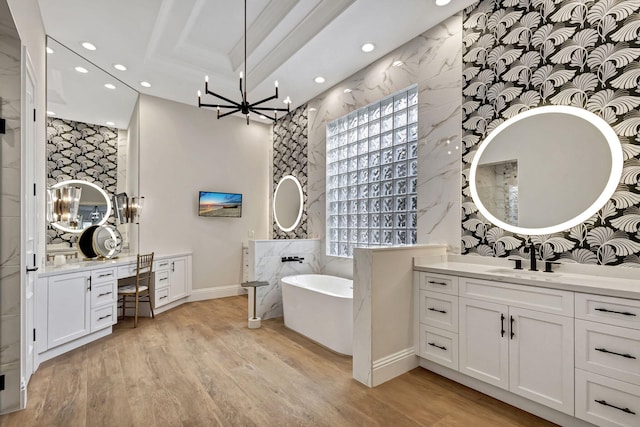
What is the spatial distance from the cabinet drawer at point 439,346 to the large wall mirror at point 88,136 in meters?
4.21

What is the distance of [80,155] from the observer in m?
4.12

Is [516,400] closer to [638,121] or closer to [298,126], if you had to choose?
[638,121]

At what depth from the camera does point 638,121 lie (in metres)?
1.98

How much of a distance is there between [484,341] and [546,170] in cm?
140

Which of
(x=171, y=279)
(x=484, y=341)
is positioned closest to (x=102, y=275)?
(x=171, y=279)

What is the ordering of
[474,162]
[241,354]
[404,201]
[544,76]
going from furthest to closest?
1. [404,201]
2. [241,354]
3. [474,162]
4. [544,76]

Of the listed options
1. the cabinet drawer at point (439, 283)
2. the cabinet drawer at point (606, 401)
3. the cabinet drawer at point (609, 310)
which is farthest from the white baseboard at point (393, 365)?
the cabinet drawer at point (609, 310)

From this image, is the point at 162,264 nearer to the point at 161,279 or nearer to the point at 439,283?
the point at 161,279

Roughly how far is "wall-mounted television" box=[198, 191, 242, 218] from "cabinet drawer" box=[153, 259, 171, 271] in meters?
1.03

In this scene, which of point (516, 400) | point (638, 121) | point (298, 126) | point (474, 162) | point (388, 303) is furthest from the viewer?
point (298, 126)

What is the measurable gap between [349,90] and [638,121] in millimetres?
2987

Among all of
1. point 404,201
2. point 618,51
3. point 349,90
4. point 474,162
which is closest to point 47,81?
point 349,90

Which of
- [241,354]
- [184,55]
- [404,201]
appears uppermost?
[184,55]

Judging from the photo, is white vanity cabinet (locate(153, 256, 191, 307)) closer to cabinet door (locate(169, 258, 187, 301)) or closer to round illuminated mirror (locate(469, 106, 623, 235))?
cabinet door (locate(169, 258, 187, 301))
